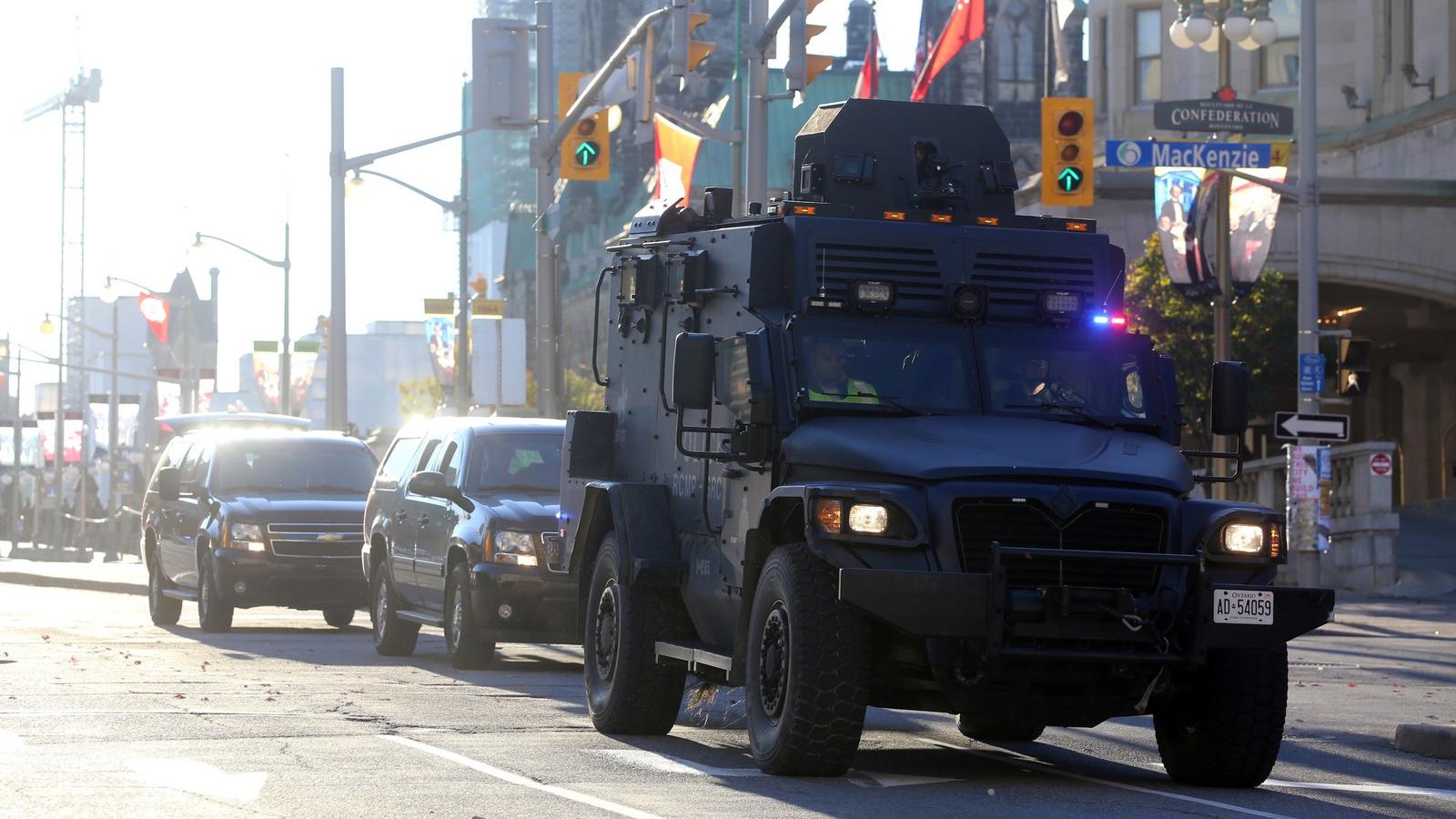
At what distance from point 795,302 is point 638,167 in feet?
357

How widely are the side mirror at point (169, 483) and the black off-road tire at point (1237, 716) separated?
14610 mm

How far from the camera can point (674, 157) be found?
96.2 ft

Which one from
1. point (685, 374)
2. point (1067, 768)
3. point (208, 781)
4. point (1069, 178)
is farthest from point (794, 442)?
point (1069, 178)

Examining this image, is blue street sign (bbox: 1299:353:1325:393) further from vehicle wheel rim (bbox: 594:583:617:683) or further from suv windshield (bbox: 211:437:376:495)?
vehicle wheel rim (bbox: 594:583:617:683)

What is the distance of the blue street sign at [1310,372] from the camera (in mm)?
29188

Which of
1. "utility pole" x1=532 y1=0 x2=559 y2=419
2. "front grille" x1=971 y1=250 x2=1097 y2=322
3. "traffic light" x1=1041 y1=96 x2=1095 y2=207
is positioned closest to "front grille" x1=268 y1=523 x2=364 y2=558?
"utility pole" x1=532 y1=0 x2=559 y2=419

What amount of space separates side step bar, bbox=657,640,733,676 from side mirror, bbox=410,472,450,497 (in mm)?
5669

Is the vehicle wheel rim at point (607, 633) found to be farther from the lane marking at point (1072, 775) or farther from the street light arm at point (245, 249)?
the street light arm at point (245, 249)

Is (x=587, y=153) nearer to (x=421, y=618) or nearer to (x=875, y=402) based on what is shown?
(x=421, y=618)

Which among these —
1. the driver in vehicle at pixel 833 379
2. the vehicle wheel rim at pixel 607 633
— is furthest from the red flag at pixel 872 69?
the driver in vehicle at pixel 833 379

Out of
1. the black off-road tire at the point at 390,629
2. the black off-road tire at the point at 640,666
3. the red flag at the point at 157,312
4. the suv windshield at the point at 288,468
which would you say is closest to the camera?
the black off-road tire at the point at 640,666

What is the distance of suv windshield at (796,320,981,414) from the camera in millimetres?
11352

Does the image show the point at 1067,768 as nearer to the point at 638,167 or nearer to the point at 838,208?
the point at 838,208

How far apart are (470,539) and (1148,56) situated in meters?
41.7
